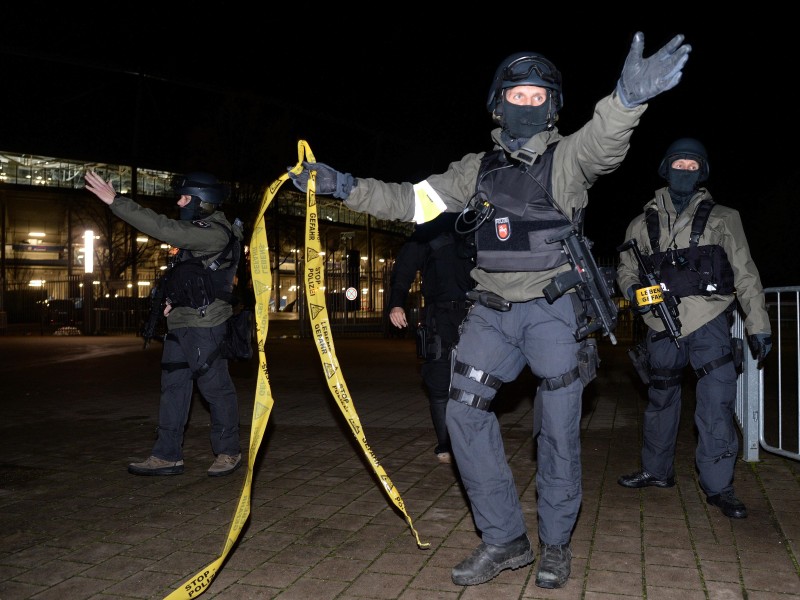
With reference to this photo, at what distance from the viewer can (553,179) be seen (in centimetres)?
336

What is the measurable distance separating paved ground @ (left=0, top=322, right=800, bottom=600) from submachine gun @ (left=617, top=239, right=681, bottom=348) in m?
1.06

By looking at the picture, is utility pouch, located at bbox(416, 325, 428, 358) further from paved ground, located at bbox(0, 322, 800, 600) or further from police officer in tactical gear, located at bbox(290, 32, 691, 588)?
police officer in tactical gear, located at bbox(290, 32, 691, 588)

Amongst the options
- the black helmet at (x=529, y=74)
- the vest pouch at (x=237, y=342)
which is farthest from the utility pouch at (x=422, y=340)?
the black helmet at (x=529, y=74)

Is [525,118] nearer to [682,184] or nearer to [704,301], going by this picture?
[682,184]

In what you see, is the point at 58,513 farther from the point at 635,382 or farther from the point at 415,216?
the point at 635,382

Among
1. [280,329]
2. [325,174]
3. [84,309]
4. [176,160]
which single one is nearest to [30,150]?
[176,160]

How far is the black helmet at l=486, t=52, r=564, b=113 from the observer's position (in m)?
3.37

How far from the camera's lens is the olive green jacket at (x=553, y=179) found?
299 cm

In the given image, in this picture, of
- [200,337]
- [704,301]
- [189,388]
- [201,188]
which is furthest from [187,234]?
[704,301]

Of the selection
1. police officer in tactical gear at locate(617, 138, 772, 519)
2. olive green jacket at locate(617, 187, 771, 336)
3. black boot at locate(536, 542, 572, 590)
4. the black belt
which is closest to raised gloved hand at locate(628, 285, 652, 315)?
police officer in tactical gear at locate(617, 138, 772, 519)

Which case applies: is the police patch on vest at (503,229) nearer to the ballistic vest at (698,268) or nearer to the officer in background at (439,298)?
the ballistic vest at (698,268)

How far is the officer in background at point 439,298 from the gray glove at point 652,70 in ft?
8.56

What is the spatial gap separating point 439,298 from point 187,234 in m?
1.91

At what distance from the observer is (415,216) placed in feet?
11.9
